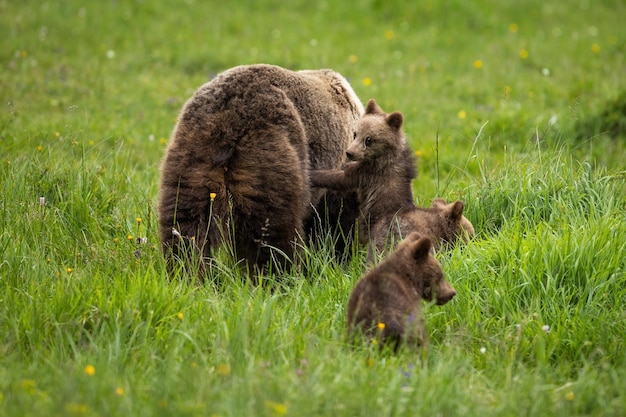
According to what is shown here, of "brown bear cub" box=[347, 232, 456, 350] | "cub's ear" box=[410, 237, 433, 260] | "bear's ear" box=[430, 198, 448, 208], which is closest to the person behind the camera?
"brown bear cub" box=[347, 232, 456, 350]

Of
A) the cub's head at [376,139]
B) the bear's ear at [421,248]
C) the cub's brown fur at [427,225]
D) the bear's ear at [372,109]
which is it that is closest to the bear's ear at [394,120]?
the cub's head at [376,139]

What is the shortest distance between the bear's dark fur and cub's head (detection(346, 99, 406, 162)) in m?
0.35

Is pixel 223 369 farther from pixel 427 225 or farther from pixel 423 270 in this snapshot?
pixel 427 225

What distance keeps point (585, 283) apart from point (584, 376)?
1.15m

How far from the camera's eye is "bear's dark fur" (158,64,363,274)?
16.7ft

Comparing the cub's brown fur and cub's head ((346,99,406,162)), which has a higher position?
cub's head ((346,99,406,162))

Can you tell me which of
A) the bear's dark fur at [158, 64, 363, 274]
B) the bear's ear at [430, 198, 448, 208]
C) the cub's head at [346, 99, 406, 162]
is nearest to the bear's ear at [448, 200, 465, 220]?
the bear's ear at [430, 198, 448, 208]

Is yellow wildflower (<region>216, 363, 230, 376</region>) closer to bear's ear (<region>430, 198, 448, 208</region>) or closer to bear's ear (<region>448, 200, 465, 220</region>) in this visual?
bear's ear (<region>448, 200, 465, 220</region>)

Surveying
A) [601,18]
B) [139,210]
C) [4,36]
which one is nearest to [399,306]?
[139,210]

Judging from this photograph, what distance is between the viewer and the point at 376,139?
5590 mm

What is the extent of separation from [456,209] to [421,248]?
1.27 metres

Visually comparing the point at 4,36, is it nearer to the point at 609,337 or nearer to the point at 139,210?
the point at 139,210

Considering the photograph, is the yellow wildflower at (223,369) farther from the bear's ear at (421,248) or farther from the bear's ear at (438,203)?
the bear's ear at (438,203)

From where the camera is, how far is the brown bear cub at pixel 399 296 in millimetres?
4164
